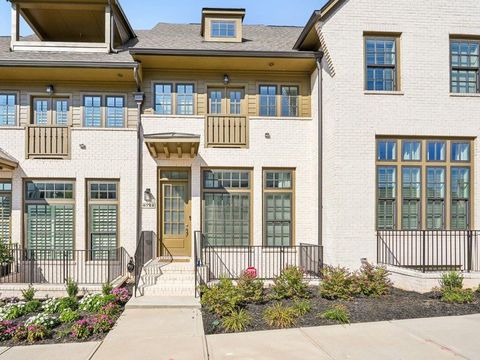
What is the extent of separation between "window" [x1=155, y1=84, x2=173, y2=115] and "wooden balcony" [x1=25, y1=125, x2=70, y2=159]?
8.87 feet

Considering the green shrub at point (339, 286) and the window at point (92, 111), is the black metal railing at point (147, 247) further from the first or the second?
the green shrub at point (339, 286)

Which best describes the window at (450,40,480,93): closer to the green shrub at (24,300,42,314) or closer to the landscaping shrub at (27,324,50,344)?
the landscaping shrub at (27,324,50,344)

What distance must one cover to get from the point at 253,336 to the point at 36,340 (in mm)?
3727

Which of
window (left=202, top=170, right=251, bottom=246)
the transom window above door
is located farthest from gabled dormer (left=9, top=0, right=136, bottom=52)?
window (left=202, top=170, right=251, bottom=246)

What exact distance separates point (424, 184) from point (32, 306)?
393 inches

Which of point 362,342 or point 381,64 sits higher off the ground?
point 381,64

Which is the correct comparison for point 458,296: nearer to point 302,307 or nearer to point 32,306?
point 302,307

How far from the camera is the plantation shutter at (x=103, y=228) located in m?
11.5

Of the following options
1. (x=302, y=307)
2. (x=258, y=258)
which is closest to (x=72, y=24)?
(x=258, y=258)

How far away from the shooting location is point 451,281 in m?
8.84

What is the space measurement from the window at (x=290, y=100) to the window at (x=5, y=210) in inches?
332

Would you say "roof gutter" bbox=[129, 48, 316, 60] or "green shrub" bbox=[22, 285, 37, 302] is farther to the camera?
"roof gutter" bbox=[129, 48, 316, 60]

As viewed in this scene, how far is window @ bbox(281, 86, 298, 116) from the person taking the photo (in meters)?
12.1

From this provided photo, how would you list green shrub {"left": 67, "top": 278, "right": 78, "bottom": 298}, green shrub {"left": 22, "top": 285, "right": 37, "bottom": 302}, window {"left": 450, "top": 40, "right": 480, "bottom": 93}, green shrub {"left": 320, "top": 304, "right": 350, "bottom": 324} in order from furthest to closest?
window {"left": 450, "top": 40, "right": 480, "bottom": 93} → green shrub {"left": 67, "top": 278, "right": 78, "bottom": 298} → green shrub {"left": 22, "top": 285, "right": 37, "bottom": 302} → green shrub {"left": 320, "top": 304, "right": 350, "bottom": 324}
